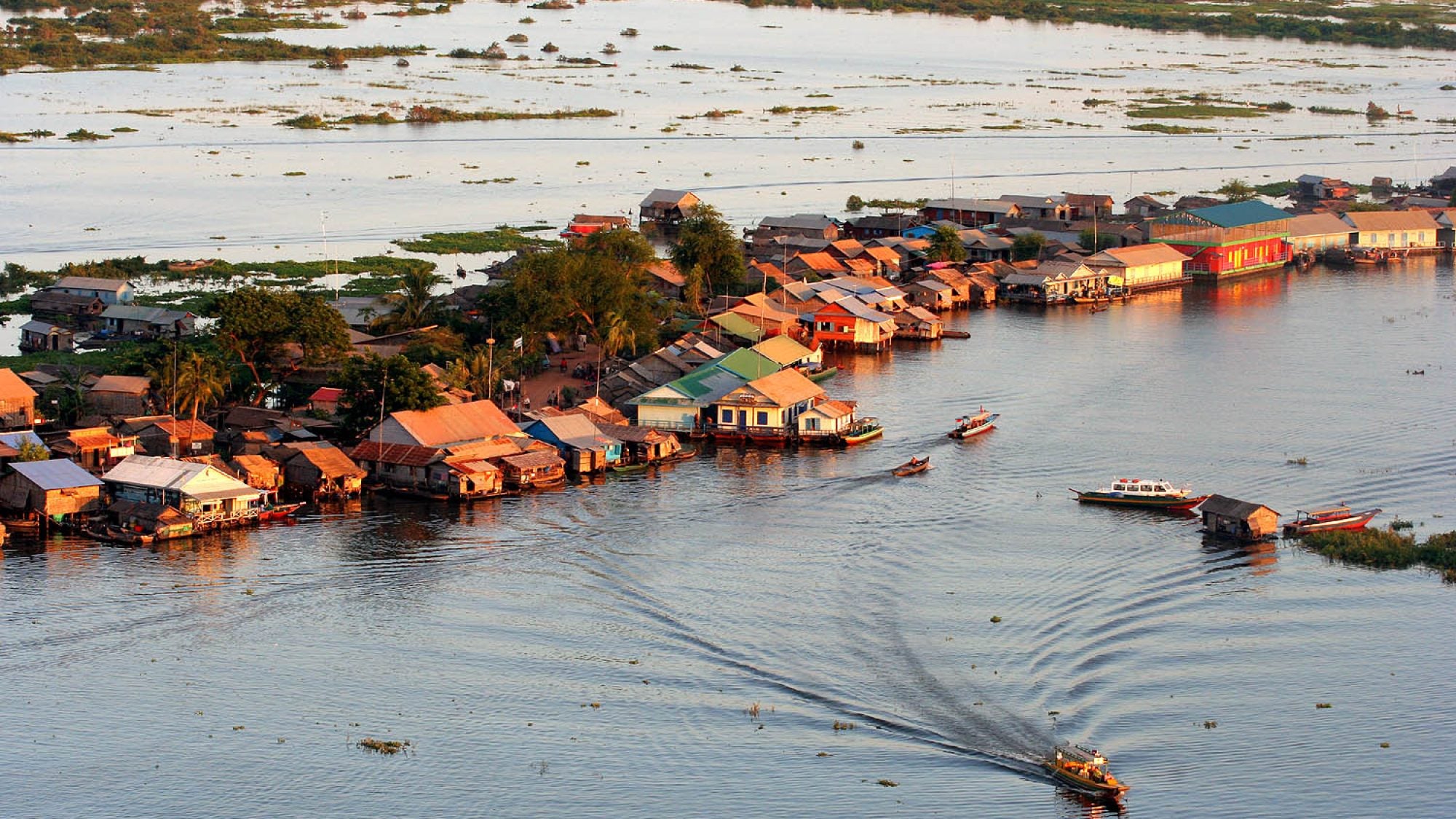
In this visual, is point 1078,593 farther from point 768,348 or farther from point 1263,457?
point 768,348

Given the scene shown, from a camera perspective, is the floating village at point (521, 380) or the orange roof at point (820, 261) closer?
the floating village at point (521, 380)

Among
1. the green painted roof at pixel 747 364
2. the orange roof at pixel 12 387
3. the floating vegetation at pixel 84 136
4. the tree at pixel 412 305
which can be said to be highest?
the floating vegetation at pixel 84 136

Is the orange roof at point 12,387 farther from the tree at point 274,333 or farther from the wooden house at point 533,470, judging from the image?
the wooden house at point 533,470

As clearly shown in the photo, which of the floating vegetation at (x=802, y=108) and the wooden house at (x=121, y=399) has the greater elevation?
the floating vegetation at (x=802, y=108)

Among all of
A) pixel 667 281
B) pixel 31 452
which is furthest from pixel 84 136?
pixel 31 452

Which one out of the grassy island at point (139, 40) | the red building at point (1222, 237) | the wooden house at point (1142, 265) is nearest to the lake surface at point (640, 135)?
the grassy island at point (139, 40)

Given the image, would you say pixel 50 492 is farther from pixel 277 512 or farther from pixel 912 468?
pixel 912 468
